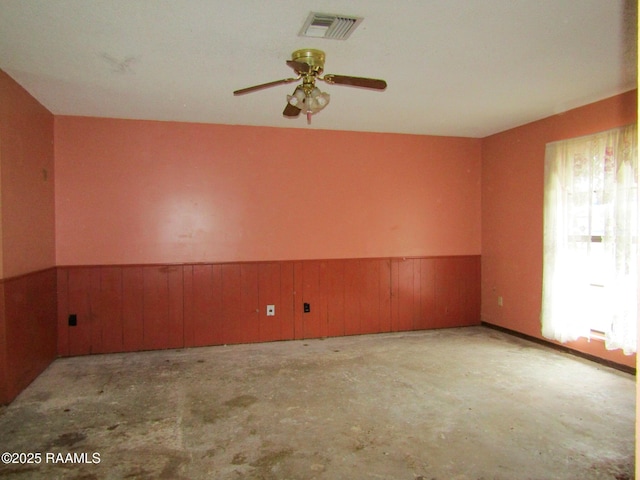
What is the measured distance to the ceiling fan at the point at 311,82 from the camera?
2.52 metres

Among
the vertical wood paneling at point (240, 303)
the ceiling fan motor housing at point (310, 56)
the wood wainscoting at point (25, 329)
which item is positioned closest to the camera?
the ceiling fan motor housing at point (310, 56)

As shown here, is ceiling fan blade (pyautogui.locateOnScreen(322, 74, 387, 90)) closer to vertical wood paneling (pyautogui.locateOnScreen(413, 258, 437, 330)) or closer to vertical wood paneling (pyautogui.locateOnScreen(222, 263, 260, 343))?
vertical wood paneling (pyautogui.locateOnScreen(222, 263, 260, 343))

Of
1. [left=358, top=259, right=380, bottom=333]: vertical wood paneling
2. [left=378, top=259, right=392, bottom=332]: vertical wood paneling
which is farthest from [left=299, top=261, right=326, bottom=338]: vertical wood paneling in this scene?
[left=378, top=259, right=392, bottom=332]: vertical wood paneling

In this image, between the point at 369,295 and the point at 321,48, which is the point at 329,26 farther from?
the point at 369,295

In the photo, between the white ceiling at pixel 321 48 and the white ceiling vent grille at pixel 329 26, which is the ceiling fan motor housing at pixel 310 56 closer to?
the white ceiling at pixel 321 48

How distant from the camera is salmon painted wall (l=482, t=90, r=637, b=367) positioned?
A: 4133 mm

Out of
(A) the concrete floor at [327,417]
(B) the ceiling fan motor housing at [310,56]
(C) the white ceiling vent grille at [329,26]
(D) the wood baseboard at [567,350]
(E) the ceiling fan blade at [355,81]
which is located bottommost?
(A) the concrete floor at [327,417]

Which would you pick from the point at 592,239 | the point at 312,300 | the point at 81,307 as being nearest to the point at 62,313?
the point at 81,307

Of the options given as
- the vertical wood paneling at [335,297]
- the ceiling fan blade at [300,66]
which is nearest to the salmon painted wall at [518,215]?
the vertical wood paneling at [335,297]

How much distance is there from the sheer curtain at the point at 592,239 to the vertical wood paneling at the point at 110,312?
173 inches

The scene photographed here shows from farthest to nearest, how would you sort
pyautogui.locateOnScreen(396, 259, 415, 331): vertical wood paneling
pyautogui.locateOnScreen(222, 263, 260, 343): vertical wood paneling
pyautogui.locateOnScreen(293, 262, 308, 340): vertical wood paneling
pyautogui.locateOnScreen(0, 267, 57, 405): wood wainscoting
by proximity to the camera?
pyautogui.locateOnScreen(396, 259, 415, 331): vertical wood paneling
pyautogui.locateOnScreen(293, 262, 308, 340): vertical wood paneling
pyautogui.locateOnScreen(222, 263, 260, 343): vertical wood paneling
pyautogui.locateOnScreen(0, 267, 57, 405): wood wainscoting

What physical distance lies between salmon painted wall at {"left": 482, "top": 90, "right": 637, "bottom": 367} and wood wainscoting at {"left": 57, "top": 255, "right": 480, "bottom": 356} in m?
0.37

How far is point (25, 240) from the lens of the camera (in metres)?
3.49

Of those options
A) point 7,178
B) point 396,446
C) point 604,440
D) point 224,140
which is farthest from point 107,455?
point 224,140
